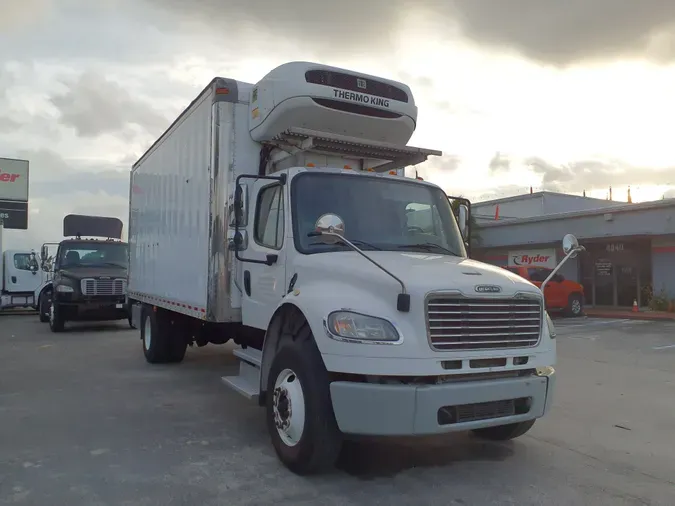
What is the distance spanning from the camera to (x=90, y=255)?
16500mm

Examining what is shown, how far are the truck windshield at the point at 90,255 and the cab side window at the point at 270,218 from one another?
1169 centimetres

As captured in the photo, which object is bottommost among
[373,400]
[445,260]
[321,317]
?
[373,400]

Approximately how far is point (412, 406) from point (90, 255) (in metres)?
14.5

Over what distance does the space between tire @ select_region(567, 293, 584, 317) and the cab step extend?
1638cm

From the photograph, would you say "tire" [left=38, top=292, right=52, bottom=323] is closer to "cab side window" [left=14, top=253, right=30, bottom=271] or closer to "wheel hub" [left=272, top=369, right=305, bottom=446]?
"cab side window" [left=14, top=253, right=30, bottom=271]

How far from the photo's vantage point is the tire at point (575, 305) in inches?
790

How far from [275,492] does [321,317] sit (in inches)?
51.5

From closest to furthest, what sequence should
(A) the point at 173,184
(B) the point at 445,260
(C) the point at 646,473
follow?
(C) the point at 646,473, (B) the point at 445,260, (A) the point at 173,184

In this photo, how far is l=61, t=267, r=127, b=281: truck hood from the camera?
15234 millimetres

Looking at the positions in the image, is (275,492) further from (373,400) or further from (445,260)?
(445,260)

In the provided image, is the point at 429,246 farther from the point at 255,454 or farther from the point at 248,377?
the point at 255,454

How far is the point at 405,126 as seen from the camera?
6758 millimetres

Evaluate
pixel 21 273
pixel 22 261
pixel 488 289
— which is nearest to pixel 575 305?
pixel 488 289

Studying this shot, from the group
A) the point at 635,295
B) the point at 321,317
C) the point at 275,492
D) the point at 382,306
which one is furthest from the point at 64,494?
the point at 635,295
